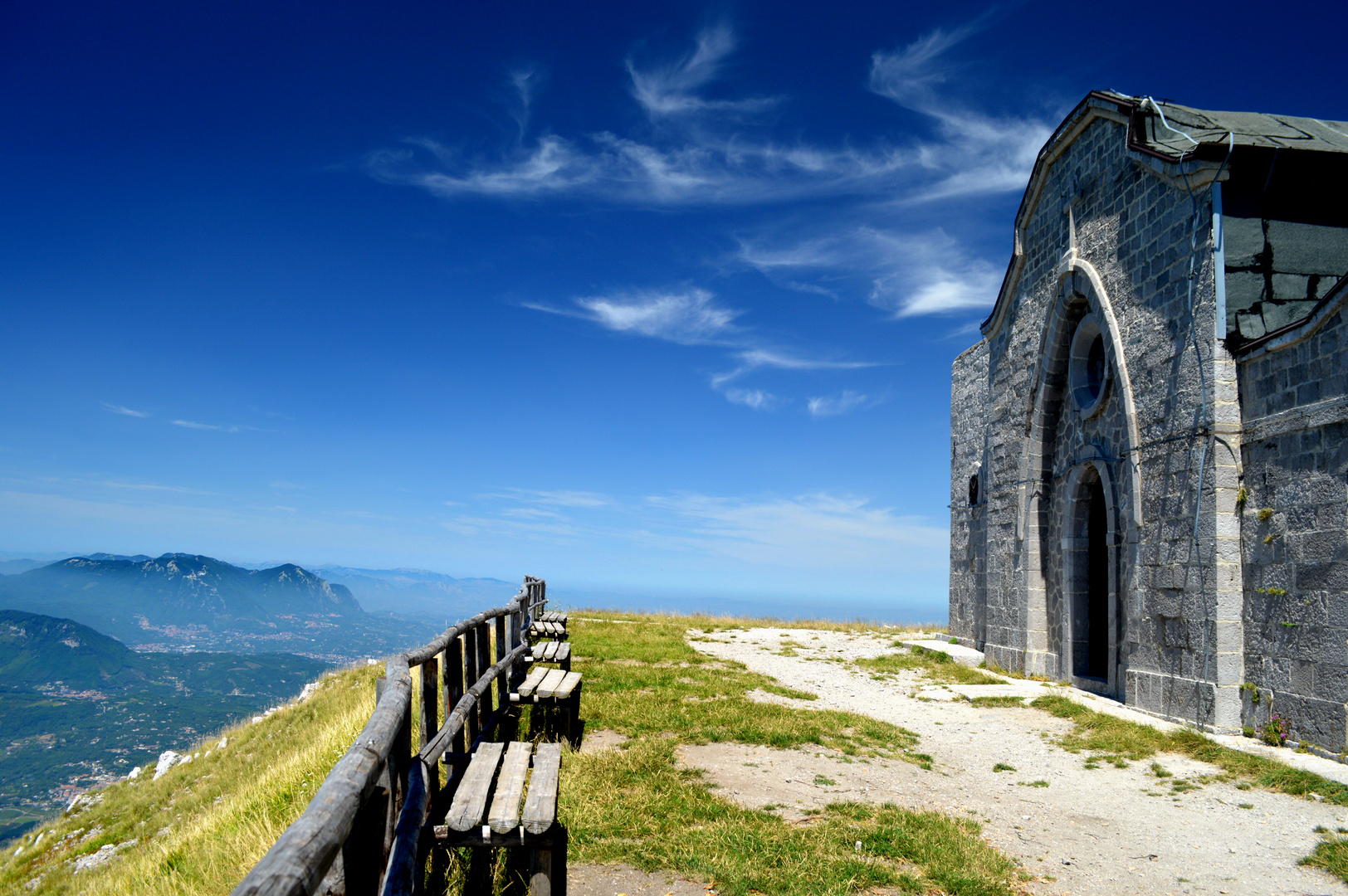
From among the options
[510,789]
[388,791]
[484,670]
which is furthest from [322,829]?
[484,670]

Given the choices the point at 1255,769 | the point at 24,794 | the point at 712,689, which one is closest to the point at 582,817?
the point at 712,689

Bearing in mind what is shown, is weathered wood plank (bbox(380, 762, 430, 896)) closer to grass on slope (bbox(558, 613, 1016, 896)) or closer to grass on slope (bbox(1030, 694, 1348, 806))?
grass on slope (bbox(558, 613, 1016, 896))

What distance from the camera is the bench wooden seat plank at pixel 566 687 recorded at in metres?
6.96

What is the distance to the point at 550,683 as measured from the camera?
7418mm

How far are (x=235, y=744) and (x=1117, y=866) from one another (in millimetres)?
17861

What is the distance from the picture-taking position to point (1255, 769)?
23.8 ft

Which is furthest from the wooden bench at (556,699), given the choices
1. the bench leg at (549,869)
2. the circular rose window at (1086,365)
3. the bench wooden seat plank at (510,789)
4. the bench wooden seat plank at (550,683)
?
the circular rose window at (1086,365)

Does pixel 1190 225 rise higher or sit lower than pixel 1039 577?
higher

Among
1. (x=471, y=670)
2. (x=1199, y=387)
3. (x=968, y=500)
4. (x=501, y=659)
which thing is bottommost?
(x=501, y=659)

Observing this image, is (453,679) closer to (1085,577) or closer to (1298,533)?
(1298,533)

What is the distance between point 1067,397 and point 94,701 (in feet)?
440

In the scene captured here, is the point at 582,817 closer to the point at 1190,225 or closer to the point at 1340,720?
the point at 1340,720

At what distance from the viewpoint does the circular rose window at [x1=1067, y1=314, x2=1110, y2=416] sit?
41.7ft

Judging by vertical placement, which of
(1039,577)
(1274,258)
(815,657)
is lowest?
(815,657)
